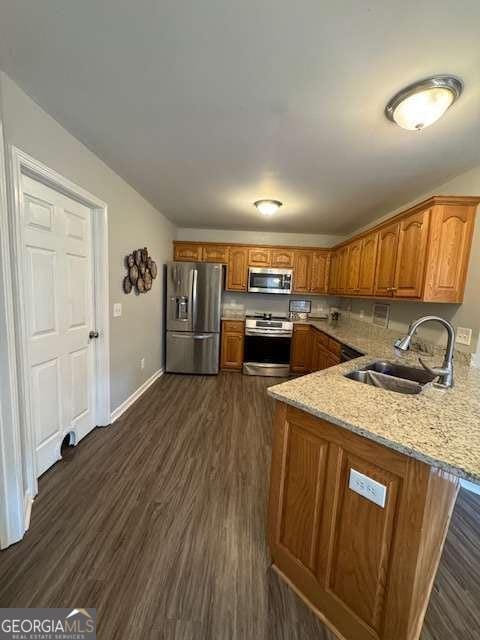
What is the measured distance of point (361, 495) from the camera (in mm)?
938

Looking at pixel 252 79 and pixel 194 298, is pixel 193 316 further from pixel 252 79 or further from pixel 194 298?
pixel 252 79

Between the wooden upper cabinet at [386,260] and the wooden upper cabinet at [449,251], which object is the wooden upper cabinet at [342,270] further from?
the wooden upper cabinet at [449,251]

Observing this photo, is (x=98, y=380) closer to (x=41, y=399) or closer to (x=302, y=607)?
(x=41, y=399)

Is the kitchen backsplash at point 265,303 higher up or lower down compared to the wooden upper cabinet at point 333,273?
lower down

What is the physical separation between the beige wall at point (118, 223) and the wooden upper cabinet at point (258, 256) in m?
1.36

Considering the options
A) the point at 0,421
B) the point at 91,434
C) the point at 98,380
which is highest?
the point at 0,421

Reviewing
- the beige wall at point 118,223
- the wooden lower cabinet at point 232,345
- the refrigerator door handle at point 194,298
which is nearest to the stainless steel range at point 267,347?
the wooden lower cabinet at point 232,345

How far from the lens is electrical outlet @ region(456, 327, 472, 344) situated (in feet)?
6.43

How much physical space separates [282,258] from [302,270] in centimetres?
40

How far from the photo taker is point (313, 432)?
1081 millimetres

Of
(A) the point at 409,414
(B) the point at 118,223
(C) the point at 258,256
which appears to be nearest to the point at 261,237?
(C) the point at 258,256

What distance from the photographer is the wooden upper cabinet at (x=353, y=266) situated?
10.9 ft

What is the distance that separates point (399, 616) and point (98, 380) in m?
2.43

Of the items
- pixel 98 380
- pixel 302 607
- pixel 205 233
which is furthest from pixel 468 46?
pixel 205 233
